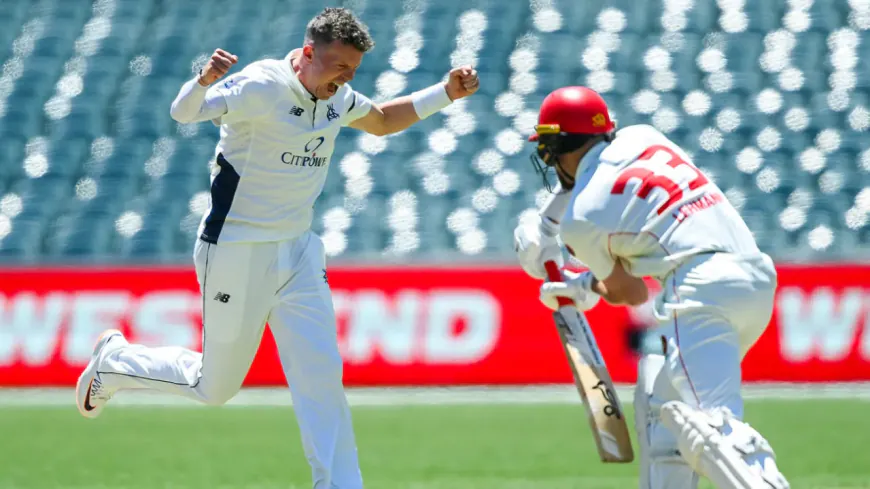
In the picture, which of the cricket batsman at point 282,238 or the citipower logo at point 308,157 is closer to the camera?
the cricket batsman at point 282,238

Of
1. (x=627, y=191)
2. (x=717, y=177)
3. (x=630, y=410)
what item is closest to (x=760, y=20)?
(x=717, y=177)

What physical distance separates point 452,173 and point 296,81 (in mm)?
7991

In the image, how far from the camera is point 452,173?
508 inches

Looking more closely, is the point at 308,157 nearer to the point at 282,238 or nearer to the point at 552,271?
the point at 282,238

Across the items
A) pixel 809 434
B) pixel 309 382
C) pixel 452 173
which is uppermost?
pixel 309 382

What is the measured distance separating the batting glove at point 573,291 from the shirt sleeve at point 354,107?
1.22 meters

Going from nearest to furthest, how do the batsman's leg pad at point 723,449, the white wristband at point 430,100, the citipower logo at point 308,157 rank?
the batsman's leg pad at point 723,449 → the citipower logo at point 308,157 → the white wristband at point 430,100

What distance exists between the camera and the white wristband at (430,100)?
18.9ft

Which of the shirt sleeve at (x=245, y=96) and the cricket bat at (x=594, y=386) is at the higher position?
the shirt sleeve at (x=245, y=96)

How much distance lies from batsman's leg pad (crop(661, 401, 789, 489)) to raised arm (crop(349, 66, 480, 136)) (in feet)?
6.95

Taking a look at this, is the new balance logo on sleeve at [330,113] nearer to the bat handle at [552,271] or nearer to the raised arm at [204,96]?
the raised arm at [204,96]

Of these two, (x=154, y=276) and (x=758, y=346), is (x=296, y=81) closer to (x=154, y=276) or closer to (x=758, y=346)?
(x=154, y=276)

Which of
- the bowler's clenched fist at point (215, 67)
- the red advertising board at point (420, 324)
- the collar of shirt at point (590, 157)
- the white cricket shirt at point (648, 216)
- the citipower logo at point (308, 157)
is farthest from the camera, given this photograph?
the red advertising board at point (420, 324)

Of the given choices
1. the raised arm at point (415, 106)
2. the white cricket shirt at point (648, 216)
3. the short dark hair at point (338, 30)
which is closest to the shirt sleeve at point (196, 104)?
the short dark hair at point (338, 30)
